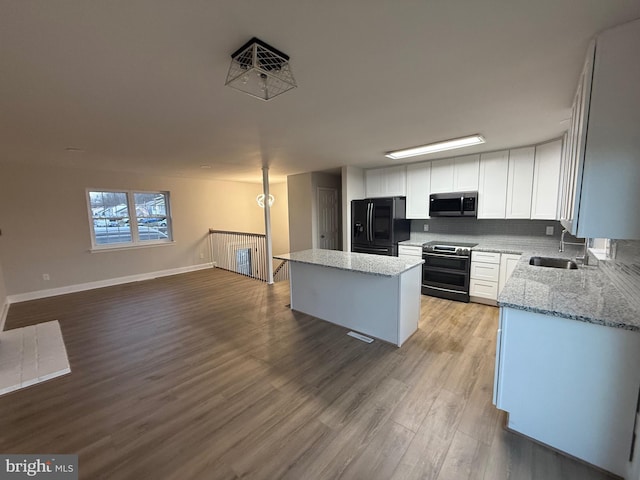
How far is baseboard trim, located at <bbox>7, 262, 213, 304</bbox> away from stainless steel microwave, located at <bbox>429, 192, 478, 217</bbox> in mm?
5682

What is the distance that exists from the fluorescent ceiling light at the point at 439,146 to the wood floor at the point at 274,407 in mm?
2348

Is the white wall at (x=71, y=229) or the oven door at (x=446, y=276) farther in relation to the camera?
the white wall at (x=71, y=229)

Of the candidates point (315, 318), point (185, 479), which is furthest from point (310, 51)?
point (315, 318)

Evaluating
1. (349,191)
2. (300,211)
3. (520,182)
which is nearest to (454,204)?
(520,182)

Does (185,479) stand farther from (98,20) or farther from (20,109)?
(20,109)

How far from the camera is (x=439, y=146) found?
3.59m

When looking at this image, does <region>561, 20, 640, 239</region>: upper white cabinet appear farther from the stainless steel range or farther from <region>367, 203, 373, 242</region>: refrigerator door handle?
<region>367, 203, 373, 242</region>: refrigerator door handle

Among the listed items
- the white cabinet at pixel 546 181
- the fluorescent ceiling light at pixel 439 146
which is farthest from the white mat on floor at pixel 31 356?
the white cabinet at pixel 546 181

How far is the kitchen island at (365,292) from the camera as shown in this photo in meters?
2.81

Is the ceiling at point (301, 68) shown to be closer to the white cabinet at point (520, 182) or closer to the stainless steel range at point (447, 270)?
the white cabinet at point (520, 182)

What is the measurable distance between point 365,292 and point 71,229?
5644 mm

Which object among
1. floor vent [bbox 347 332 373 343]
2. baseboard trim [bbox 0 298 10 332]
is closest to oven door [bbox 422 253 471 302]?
floor vent [bbox 347 332 373 343]

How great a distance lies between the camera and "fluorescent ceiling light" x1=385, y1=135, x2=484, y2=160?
3.31 meters

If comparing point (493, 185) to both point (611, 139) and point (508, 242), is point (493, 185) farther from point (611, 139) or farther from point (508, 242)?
point (611, 139)
